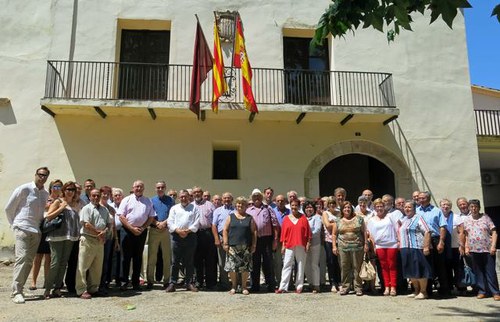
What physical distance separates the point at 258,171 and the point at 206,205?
14.6 feet

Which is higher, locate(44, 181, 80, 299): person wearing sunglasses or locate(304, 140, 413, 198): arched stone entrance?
locate(304, 140, 413, 198): arched stone entrance

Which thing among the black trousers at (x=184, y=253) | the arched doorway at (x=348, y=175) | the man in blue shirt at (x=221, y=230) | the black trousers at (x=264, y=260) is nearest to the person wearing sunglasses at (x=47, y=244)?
the black trousers at (x=184, y=253)

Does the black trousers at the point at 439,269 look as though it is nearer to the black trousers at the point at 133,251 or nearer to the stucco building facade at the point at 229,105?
the black trousers at the point at 133,251

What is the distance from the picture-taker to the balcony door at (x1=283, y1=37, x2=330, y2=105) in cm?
1265

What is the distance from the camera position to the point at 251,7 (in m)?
13.0

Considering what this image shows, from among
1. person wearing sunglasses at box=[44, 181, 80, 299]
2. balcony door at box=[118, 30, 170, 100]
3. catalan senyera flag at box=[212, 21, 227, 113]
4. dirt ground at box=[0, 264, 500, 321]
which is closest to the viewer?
dirt ground at box=[0, 264, 500, 321]

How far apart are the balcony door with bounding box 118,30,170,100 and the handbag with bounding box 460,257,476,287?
27.9 ft

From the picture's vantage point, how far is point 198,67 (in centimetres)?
1127

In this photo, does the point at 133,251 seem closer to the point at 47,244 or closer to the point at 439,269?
the point at 47,244

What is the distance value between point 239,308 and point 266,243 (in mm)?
1686

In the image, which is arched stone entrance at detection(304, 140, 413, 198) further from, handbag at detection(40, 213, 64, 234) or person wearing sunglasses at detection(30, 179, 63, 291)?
handbag at detection(40, 213, 64, 234)

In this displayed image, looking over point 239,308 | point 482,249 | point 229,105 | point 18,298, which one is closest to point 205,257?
point 239,308

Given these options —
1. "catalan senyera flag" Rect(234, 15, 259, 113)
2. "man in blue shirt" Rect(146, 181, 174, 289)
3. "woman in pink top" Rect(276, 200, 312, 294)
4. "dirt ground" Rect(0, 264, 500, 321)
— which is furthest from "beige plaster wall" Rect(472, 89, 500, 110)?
"man in blue shirt" Rect(146, 181, 174, 289)

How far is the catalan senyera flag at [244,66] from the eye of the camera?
36.9 feet
